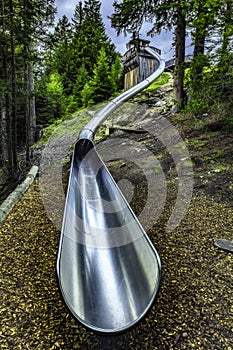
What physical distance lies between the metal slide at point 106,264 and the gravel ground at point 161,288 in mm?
144

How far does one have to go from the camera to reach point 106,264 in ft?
7.59

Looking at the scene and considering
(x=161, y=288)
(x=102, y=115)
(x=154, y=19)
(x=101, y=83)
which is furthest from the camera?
(x=101, y=83)

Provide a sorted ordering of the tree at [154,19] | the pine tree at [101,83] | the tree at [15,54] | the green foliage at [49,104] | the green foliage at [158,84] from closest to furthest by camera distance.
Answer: the tree at [15,54] < the tree at [154,19] < the green foliage at [158,84] < the pine tree at [101,83] < the green foliage at [49,104]

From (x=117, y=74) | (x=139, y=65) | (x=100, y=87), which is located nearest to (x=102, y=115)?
(x=100, y=87)

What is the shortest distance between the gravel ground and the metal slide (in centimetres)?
14

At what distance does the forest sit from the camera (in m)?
3.93

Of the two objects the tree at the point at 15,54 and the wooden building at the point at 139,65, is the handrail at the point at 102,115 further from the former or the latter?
the wooden building at the point at 139,65

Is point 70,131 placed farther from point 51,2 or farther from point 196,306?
point 196,306

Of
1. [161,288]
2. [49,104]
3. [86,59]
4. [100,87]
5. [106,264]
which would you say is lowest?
[161,288]

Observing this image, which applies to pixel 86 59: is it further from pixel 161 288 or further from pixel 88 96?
pixel 161 288

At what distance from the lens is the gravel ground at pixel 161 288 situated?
1754mm

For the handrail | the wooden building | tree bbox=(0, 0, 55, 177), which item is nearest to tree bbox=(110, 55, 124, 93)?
the wooden building

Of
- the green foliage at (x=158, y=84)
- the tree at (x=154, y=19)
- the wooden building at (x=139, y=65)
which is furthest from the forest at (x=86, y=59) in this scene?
the green foliage at (x=158, y=84)

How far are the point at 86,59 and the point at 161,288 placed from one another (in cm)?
1875
